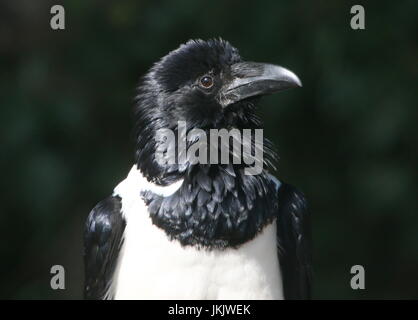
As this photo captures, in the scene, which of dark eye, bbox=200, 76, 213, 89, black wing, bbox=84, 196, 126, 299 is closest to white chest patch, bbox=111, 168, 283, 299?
black wing, bbox=84, 196, 126, 299

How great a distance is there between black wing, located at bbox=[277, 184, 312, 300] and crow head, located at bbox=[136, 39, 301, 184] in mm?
301

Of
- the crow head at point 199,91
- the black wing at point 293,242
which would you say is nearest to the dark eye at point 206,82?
the crow head at point 199,91

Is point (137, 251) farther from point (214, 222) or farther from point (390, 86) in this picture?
point (390, 86)

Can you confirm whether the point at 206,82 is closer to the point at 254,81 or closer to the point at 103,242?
the point at 254,81

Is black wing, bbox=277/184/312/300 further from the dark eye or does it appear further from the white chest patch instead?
the dark eye

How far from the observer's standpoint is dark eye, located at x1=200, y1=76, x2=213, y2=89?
9.42 ft

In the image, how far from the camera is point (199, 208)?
272 centimetres

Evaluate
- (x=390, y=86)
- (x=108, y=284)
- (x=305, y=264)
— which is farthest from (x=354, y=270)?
(x=108, y=284)

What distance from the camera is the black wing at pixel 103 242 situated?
295cm

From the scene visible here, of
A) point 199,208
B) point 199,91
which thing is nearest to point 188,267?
point 199,208

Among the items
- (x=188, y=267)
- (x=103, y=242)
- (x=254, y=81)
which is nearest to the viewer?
(x=188, y=267)

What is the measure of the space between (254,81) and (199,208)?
18.2 inches

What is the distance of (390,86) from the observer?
437cm
